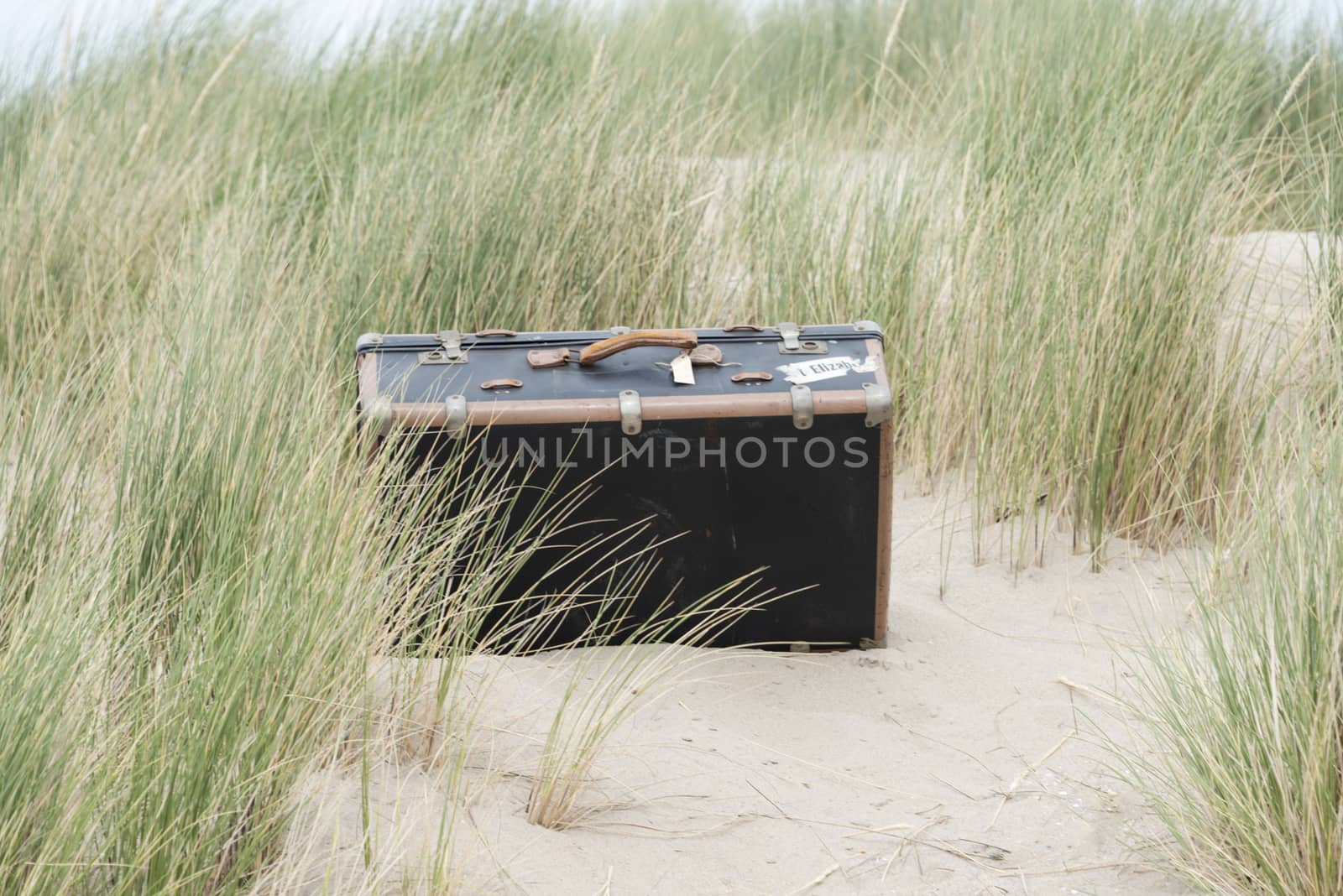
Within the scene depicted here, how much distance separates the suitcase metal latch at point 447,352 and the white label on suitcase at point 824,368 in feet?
2.22

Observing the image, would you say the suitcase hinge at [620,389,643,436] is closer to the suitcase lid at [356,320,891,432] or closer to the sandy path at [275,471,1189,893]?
the suitcase lid at [356,320,891,432]

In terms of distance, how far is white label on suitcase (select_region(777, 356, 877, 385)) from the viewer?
2.78 metres

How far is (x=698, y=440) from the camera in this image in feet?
8.93

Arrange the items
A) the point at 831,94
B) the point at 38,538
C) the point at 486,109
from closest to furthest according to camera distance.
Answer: the point at 38,538, the point at 486,109, the point at 831,94

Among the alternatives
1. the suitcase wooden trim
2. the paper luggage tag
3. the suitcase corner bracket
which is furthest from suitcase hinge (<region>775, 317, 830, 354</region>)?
the suitcase corner bracket

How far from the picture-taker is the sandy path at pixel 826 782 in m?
2.04

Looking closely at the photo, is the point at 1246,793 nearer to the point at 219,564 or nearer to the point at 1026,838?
the point at 1026,838

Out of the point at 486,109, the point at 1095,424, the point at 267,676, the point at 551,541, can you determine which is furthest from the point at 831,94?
the point at 267,676

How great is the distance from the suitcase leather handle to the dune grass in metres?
0.40

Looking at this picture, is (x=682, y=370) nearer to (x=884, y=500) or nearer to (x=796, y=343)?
→ (x=796, y=343)

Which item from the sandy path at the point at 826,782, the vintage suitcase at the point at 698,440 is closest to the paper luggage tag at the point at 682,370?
the vintage suitcase at the point at 698,440

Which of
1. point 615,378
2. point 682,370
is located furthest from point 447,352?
point 682,370

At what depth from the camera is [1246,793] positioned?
1.92 m

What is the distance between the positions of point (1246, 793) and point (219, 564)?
153cm
